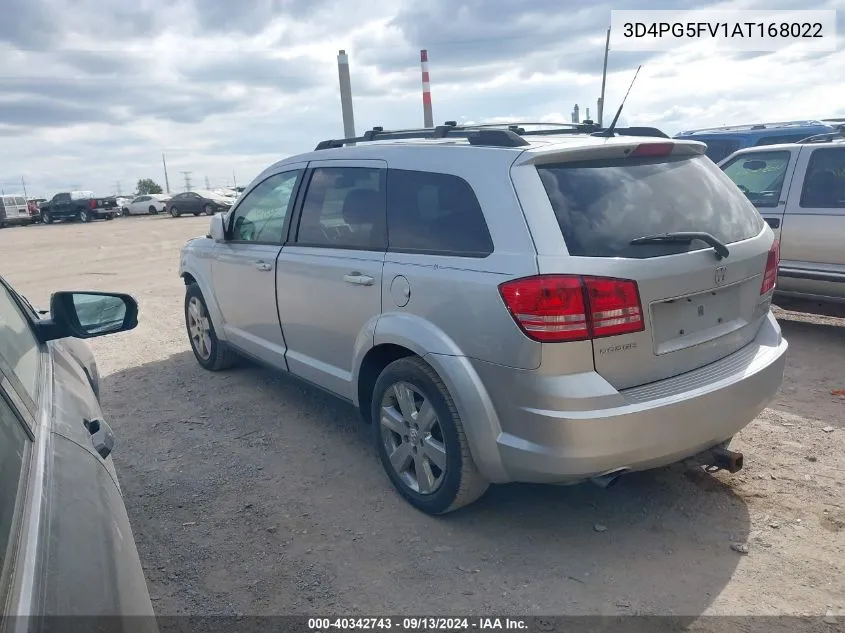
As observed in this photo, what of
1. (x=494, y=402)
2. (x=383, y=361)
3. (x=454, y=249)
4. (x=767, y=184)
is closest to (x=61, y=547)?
(x=494, y=402)

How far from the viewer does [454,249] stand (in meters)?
3.24

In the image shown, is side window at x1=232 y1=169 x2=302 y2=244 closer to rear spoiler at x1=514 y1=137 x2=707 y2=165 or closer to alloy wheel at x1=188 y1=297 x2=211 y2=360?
alloy wheel at x1=188 y1=297 x2=211 y2=360

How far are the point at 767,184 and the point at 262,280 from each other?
4.97m

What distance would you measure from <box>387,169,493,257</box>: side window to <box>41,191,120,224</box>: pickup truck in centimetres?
3803

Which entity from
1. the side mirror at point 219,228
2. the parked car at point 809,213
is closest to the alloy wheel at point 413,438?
the side mirror at point 219,228

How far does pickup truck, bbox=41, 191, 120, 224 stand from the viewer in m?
37.2

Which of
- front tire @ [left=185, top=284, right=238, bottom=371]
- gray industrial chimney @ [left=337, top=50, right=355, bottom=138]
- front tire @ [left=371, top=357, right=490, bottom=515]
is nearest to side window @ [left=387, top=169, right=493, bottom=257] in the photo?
A: front tire @ [left=371, top=357, right=490, bottom=515]

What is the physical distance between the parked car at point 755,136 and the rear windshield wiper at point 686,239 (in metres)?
8.41

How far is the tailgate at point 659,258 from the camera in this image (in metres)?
2.86

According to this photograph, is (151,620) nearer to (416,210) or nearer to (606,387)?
(606,387)

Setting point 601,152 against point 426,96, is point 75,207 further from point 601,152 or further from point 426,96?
point 601,152

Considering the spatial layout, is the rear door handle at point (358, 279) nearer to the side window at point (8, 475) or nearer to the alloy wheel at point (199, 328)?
the side window at point (8, 475)

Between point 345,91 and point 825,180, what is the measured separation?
984 cm

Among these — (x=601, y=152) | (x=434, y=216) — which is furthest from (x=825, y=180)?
(x=434, y=216)
